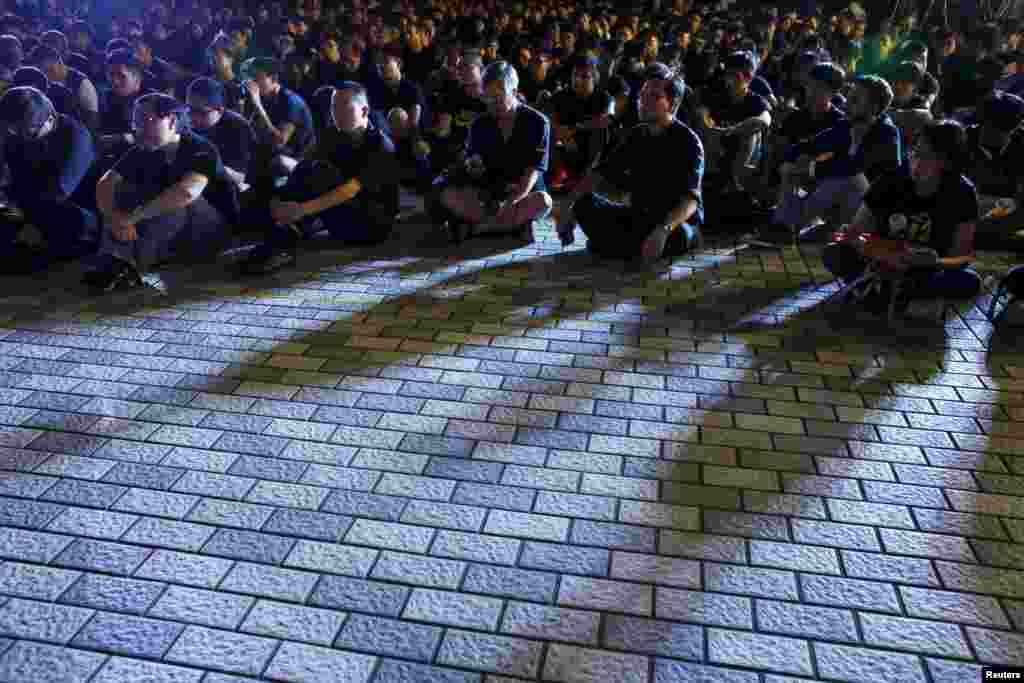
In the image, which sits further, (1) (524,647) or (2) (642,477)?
(2) (642,477)

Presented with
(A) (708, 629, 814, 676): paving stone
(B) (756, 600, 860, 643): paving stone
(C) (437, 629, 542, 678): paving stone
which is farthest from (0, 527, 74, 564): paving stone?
(B) (756, 600, 860, 643): paving stone

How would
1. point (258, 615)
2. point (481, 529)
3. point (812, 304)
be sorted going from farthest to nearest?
point (812, 304), point (481, 529), point (258, 615)

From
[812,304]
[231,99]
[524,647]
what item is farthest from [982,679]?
[231,99]

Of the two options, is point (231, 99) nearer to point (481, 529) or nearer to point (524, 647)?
point (481, 529)

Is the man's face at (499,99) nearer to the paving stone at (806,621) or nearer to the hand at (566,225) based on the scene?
the hand at (566,225)

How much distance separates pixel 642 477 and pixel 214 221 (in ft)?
11.7

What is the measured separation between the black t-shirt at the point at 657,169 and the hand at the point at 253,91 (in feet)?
9.77

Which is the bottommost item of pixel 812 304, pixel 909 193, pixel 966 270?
pixel 812 304

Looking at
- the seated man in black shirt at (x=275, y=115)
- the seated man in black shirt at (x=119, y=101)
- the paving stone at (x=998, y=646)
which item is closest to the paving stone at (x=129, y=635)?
the paving stone at (x=998, y=646)

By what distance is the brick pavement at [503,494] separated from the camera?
1.92 meters

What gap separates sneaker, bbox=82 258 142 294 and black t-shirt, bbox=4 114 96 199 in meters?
0.87

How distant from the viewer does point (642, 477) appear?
8.57 ft

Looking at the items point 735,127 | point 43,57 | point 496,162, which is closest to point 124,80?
point 43,57

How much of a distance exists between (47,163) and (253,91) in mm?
1835
